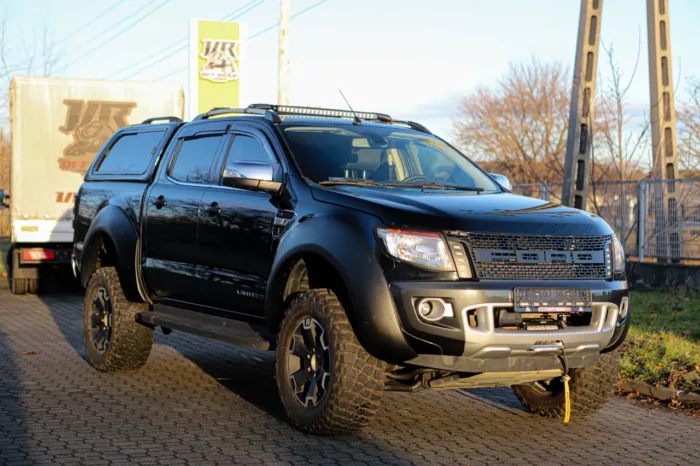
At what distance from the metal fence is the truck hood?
10.2 m

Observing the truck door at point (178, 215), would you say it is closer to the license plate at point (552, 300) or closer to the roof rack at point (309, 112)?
the roof rack at point (309, 112)

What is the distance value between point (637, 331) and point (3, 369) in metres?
6.42

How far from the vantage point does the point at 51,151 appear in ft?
52.5

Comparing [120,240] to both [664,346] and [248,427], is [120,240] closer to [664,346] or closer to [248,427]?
[248,427]

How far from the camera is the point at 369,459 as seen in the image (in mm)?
5953

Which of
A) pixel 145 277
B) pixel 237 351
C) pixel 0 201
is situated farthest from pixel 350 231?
pixel 0 201

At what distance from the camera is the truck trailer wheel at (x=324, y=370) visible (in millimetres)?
6184

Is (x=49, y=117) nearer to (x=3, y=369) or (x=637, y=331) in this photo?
(x=3, y=369)

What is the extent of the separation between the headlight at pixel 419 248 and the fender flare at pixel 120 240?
3.42 meters

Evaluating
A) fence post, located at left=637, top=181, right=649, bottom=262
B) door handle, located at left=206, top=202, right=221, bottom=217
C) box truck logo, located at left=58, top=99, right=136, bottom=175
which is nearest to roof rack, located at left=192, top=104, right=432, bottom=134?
door handle, located at left=206, top=202, right=221, bottom=217

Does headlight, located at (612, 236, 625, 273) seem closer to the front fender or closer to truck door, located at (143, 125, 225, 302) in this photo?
the front fender

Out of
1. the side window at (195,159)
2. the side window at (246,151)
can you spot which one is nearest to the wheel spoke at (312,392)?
the side window at (246,151)

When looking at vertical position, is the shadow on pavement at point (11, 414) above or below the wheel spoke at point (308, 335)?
below

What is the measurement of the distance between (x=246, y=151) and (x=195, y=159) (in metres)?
0.72
